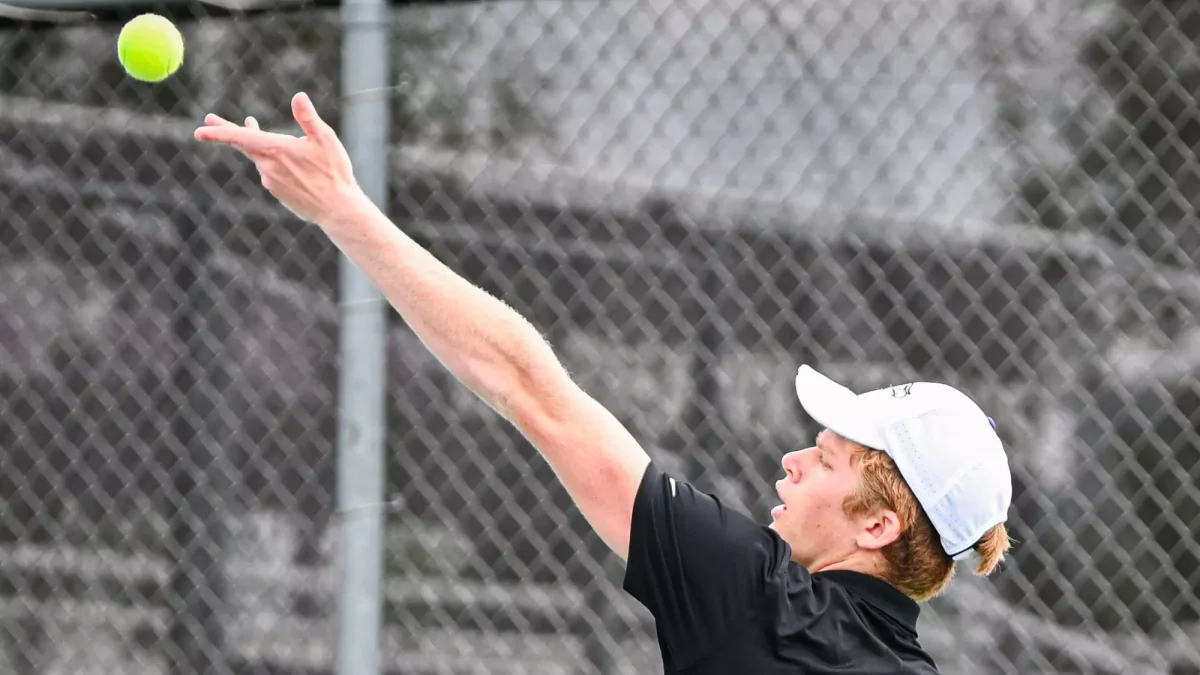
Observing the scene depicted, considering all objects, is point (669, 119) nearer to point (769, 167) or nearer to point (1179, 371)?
point (769, 167)

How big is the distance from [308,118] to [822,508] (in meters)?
0.81

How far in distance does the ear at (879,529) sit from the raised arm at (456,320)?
12.0 inches

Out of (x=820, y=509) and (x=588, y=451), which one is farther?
(x=820, y=509)

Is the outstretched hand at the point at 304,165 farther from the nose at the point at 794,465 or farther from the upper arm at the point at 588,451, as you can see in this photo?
the nose at the point at 794,465

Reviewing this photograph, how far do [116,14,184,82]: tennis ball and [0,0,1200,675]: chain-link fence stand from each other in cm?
82

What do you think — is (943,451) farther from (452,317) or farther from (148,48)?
(148,48)

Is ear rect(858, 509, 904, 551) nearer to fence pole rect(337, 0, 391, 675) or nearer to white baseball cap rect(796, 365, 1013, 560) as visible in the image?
white baseball cap rect(796, 365, 1013, 560)

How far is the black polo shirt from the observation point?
5.46ft

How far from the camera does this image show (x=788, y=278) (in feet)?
12.6

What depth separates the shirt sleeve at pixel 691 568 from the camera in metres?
1.67

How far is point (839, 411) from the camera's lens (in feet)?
6.21

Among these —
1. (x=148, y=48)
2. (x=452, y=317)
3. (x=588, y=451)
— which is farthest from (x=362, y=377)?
(x=588, y=451)

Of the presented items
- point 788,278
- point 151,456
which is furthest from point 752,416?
point 151,456

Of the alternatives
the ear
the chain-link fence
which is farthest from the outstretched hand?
the chain-link fence
